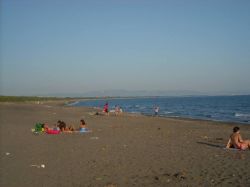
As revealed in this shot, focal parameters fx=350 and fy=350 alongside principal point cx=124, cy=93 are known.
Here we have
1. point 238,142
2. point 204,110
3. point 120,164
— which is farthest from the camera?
point 204,110

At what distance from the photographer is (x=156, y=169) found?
33.2ft

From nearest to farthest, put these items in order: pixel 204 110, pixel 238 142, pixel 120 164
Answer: pixel 120 164, pixel 238 142, pixel 204 110

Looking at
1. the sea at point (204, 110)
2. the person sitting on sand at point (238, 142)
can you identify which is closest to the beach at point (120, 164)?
the person sitting on sand at point (238, 142)

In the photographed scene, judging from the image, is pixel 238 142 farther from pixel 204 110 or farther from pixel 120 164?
pixel 204 110

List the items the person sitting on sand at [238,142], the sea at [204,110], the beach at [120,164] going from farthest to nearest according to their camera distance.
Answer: the sea at [204,110]
the person sitting on sand at [238,142]
the beach at [120,164]

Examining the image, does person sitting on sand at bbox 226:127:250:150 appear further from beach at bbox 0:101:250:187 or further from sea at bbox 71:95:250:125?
sea at bbox 71:95:250:125

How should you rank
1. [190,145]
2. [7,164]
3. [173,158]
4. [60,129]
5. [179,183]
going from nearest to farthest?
[179,183] → [7,164] → [173,158] → [190,145] → [60,129]

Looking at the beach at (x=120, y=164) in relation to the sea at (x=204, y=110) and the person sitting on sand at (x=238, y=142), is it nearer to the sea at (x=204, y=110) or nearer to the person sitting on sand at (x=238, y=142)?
the person sitting on sand at (x=238, y=142)

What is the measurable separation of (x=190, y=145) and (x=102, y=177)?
6.80m

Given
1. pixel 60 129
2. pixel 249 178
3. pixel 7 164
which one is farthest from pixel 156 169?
pixel 60 129

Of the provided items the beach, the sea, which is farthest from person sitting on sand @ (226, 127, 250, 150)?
the sea

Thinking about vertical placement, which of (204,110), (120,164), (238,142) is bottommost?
(204,110)

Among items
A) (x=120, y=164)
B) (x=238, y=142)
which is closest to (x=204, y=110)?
(x=238, y=142)

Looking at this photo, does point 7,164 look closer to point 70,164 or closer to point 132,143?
point 70,164
